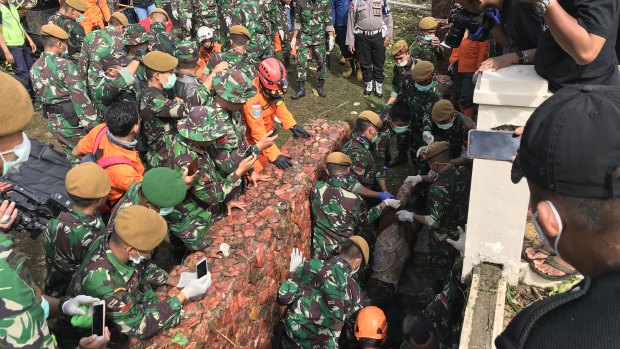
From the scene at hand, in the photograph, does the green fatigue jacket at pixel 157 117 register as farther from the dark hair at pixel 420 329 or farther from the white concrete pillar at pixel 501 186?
the white concrete pillar at pixel 501 186

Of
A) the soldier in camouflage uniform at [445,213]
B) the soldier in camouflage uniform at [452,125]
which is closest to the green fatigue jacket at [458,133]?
the soldier in camouflage uniform at [452,125]

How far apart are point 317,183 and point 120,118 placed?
7.04ft

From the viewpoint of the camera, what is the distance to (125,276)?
3.35 m

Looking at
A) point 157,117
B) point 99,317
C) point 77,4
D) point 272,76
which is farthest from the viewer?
point 77,4

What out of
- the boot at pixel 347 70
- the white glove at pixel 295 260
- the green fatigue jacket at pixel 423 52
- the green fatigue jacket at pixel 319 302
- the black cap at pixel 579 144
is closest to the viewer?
the black cap at pixel 579 144

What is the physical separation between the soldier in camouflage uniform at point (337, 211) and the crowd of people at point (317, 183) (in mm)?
19

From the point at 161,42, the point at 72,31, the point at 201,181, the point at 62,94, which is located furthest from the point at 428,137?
the point at 72,31

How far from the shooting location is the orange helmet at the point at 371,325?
4641 millimetres

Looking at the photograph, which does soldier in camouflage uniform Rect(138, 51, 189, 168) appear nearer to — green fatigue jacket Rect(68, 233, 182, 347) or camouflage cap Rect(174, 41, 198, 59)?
camouflage cap Rect(174, 41, 198, 59)

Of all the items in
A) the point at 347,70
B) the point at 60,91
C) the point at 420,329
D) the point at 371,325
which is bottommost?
the point at 347,70

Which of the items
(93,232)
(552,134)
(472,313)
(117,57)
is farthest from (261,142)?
(552,134)

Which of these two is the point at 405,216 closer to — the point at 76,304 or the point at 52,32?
the point at 76,304

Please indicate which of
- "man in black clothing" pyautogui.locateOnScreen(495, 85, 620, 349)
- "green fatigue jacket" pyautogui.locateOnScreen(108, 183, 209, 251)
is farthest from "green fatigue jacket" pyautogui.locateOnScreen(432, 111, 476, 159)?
"man in black clothing" pyautogui.locateOnScreen(495, 85, 620, 349)

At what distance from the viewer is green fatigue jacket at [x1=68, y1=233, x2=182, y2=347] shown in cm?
328
